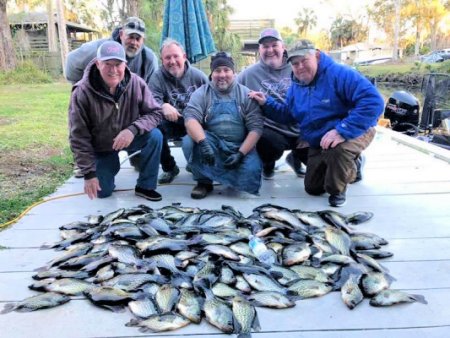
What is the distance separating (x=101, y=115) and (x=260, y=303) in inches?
89.5

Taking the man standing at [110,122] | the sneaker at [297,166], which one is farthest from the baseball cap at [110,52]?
the sneaker at [297,166]

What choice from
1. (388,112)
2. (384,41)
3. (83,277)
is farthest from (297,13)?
(83,277)

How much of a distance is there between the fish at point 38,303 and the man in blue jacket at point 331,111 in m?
2.40

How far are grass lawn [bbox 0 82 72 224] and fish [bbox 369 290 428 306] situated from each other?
2.91 m

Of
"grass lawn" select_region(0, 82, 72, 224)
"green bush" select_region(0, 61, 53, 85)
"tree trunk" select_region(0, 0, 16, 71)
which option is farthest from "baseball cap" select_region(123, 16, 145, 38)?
"tree trunk" select_region(0, 0, 16, 71)

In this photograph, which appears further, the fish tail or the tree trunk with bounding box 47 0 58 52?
the tree trunk with bounding box 47 0 58 52

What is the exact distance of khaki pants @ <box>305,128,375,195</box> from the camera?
3.90 m

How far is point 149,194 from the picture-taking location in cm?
433

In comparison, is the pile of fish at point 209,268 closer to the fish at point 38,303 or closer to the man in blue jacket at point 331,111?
the fish at point 38,303

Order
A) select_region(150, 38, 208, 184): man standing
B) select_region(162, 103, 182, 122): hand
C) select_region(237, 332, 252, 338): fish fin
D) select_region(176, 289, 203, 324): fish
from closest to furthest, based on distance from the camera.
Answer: select_region(237, 332, 252, 338): fish fin → select_region(176, 289, 203, 324): fish → select_region(162, 103, 182, 122): hand → select_region(150, 38, 208, 184): man standing

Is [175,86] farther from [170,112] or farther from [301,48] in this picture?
[301,48]

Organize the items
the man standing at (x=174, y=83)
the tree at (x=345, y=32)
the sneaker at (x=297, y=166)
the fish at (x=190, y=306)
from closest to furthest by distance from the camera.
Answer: the fish at (x=190, y=306) → the man standing at (x=174, y=83) → the sneaker at (x=297, y=166) → the tree at (x=345, y=32)

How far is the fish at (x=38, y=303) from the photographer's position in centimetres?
236

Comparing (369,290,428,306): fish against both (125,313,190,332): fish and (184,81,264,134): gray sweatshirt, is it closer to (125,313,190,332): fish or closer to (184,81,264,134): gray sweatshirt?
(125,313,190,332): fish
